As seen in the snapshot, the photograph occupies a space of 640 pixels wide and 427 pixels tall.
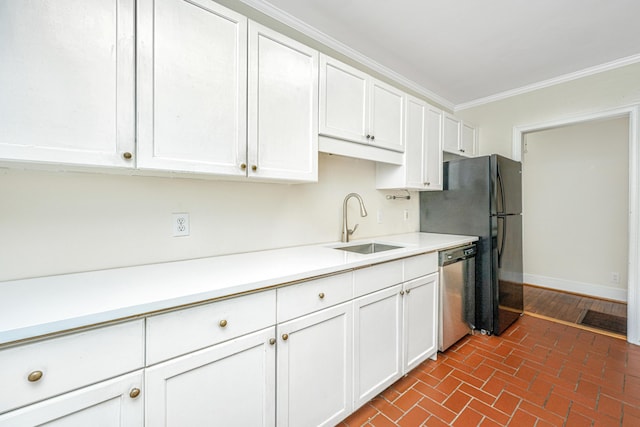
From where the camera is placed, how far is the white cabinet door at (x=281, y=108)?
1401 mm

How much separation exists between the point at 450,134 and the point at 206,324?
2935 millimetres

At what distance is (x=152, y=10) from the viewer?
110 cm

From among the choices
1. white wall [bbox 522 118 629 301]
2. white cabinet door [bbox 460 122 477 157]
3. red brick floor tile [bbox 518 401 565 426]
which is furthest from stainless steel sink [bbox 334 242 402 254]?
white wall [bbox 522 118 629 301]

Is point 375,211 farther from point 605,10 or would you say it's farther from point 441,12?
point 605,10

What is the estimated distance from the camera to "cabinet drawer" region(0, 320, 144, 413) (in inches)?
27.7

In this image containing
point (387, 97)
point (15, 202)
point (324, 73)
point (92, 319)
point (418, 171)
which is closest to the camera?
point (92, 319)

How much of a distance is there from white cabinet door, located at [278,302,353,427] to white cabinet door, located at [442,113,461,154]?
7.19 ft

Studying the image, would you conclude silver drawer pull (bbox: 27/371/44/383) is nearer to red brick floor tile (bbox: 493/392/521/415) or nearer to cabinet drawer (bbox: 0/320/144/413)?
cabinet drawer (bbox: 0/320/144/413)

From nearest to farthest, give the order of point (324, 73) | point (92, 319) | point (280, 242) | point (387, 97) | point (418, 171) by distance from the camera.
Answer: point (92, 319), point (324, 73), point (280, 242), point (387, 97), point (418, 171)

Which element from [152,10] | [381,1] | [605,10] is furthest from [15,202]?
[605,10]

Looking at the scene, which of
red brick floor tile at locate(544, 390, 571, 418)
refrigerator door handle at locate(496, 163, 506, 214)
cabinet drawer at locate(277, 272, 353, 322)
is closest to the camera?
cabinet drawer at locate(277, 272, 353, 322)

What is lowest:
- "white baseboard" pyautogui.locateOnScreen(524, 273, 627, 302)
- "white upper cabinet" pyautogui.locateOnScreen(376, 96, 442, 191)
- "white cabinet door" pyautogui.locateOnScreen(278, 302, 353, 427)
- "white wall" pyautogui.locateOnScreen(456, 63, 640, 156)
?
"white baseboard" pyautogui.locateOnScreen(524, 273, 627, 302)

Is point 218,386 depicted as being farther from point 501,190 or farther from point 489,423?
point 501,190

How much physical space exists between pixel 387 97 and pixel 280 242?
142cm
